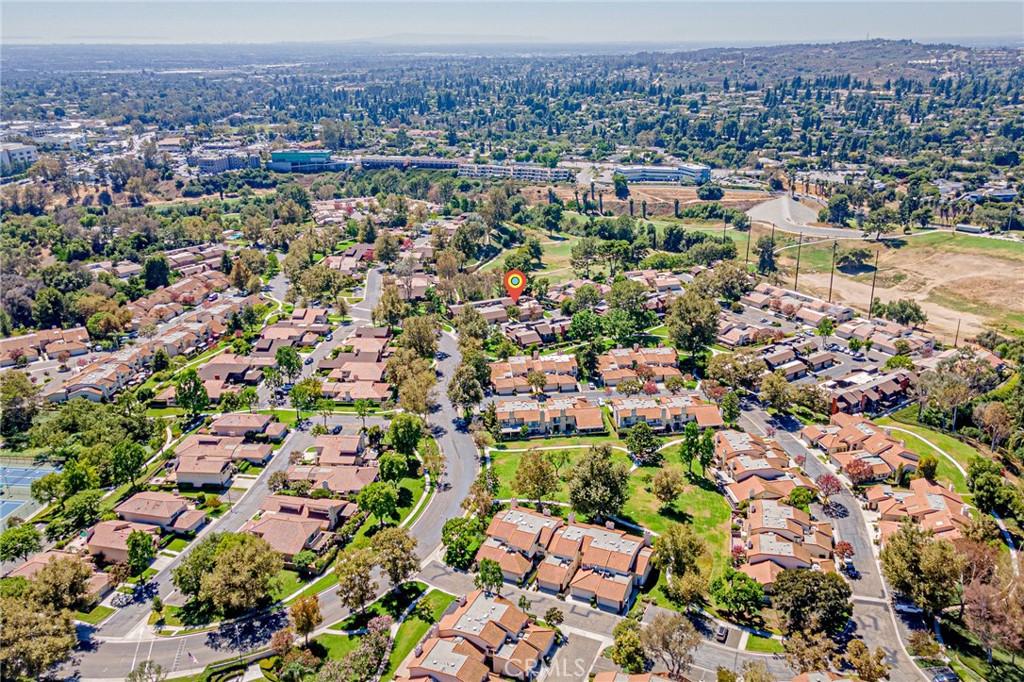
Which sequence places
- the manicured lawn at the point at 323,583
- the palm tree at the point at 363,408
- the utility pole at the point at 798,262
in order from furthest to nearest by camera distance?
the utility pole at the point at 798,262
the palm tree at the point at 363,408
the manicured lawn at the point at 323,583

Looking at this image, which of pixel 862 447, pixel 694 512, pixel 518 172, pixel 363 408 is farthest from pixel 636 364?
pixel 518 172

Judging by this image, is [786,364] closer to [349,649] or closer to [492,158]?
[349,649]

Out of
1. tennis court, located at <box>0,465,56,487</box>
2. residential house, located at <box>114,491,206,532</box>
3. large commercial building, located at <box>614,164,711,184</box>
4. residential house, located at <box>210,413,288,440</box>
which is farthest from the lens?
large commercial building, located at <box>614,164,711,184</box>

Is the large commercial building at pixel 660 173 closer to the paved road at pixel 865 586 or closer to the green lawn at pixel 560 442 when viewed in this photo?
the green lawn at pixel 560 442

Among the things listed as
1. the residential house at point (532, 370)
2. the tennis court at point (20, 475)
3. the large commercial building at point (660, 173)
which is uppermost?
the large commercial building at point (660, 173)

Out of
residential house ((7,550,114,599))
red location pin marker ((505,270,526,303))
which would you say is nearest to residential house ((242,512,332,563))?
residential house ((7,550,114,599))

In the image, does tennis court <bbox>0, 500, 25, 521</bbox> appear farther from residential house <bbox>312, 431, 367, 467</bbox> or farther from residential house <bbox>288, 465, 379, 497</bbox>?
residential house <bbox>312, 431, 367, 467</bbox>

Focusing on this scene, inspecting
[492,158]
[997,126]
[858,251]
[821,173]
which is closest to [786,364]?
[858,251]

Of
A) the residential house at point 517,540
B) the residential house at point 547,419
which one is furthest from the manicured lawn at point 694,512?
the residential house at point 547,419
